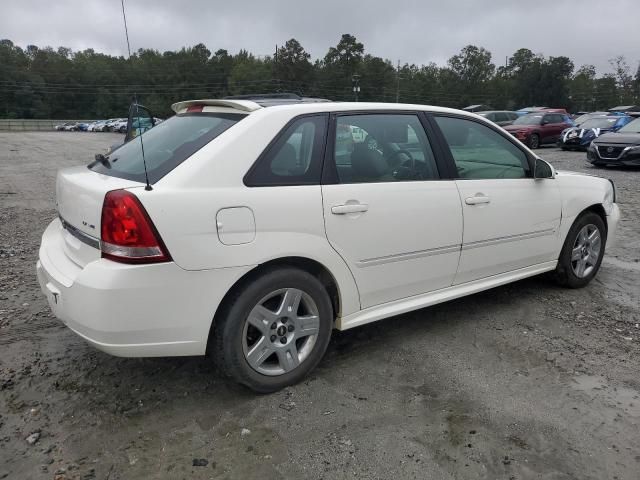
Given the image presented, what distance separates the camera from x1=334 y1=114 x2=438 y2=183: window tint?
3.23 m

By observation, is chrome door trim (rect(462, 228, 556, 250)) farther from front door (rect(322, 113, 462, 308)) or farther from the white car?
front door (rect(322, 113, 462, 308))

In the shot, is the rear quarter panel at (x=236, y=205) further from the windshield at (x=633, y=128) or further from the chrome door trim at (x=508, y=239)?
the windshield at (x=633, y=128)

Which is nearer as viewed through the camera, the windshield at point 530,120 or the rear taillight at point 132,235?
the rear taillight at point 132,235

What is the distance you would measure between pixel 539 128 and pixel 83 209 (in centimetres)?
2116

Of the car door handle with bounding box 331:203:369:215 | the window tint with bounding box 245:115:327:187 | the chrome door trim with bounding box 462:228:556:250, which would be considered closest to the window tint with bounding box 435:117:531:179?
the chrome door trim with bounding box 462:228:556:250

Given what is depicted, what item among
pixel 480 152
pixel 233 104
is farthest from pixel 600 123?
pixel 233 104

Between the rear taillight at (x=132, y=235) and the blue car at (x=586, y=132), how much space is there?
19495mm

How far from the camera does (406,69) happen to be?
84125 millimetres

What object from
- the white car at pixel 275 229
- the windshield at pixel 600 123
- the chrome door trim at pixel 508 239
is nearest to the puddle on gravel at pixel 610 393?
the white car at pixel 275 229

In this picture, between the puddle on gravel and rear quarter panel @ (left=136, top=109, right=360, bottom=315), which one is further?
the puddle on gravel

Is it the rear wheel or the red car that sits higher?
the red car

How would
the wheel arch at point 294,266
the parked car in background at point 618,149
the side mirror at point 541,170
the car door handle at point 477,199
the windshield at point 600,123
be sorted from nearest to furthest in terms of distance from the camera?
1. the wheel arch at point 294,266
2. the car door handle at point 477,199
3. the side mirror at point 541,170
4. the parked car in background at point 618,149
5. the windshield at point 600,123

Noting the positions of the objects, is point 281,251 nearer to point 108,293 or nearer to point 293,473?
point 108,293

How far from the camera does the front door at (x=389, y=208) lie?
3129 mm
